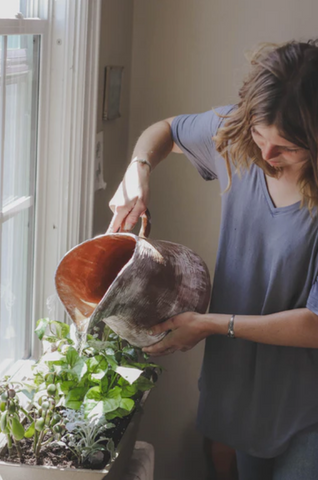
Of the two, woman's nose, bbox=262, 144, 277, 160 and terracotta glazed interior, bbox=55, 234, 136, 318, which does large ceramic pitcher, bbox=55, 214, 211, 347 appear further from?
woman's nose, bbox=262, 144, 277, 160

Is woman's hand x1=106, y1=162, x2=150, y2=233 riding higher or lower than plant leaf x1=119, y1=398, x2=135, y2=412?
higher

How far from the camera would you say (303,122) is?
1.21 metres

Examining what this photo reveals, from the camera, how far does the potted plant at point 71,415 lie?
1326 mm

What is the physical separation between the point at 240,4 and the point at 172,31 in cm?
24

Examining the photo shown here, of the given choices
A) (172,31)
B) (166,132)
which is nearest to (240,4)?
(172,31)

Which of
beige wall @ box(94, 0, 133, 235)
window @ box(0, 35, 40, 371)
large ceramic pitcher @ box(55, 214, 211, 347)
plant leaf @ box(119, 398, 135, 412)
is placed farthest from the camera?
beige wall @ box(94, 0, 133, 235)

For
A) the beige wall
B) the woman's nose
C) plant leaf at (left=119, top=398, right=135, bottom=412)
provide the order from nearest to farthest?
1. the woman's nose
2. plant leaf at (left=119, top=398, right=135, bottom=412)
3. the beige wall

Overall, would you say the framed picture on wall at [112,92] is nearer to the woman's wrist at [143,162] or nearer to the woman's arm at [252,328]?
the woman's wrist at [143,162]

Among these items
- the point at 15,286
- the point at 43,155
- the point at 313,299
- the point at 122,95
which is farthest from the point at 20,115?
the point at 313,299

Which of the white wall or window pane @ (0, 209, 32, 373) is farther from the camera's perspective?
the white wall

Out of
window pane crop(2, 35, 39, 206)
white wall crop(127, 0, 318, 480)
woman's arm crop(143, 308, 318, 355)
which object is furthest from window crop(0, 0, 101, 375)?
white wall crop(127, 0, 318, 480)

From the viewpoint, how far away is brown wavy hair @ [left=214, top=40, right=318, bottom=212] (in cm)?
121

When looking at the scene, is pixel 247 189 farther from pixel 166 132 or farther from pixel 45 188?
pixel 45 188

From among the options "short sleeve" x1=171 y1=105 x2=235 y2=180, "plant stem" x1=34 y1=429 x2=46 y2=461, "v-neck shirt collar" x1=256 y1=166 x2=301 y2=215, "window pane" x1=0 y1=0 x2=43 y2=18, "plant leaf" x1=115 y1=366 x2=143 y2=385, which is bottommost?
"plant stem" x1=34 y1=429 x2=46 y2=461
